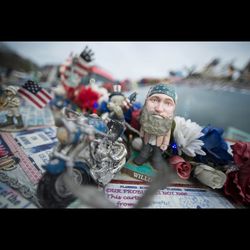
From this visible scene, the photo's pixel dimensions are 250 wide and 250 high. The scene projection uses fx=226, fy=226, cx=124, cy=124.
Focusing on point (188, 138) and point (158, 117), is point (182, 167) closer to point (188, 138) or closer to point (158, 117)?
point (188, 138)

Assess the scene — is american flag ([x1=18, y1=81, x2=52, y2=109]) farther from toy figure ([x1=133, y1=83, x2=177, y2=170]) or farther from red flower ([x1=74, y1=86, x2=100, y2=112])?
toy figure ([x1=133, y1=83, x2=177, y2=170])

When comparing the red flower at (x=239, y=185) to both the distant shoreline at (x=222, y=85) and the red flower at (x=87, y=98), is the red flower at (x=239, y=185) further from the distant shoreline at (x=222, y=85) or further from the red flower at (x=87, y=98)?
the red flower at (x=87, y=98)

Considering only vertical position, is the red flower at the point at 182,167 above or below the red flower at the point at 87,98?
below

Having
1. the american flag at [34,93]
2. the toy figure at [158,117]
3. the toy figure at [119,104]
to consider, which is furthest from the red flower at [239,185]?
the american flag at [34,93]

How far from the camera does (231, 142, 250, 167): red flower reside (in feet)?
3.85

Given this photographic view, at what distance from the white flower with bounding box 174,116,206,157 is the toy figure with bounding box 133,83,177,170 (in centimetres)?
6

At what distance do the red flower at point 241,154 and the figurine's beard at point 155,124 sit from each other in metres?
0.39

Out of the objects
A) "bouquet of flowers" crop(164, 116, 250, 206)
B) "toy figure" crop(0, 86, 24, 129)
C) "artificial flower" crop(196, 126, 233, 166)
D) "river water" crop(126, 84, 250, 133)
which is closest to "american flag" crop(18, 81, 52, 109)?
"toy figure" crop(0, 86, 24, 129)

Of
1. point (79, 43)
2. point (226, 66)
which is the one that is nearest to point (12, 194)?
point (79, 43)

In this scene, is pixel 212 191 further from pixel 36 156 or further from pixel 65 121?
pixel 36 156

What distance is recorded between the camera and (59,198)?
950 mm

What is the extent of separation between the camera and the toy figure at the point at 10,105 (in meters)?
1.48

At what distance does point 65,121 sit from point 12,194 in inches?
19.2

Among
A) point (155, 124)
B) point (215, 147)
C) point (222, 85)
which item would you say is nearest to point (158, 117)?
point (155, 124)
